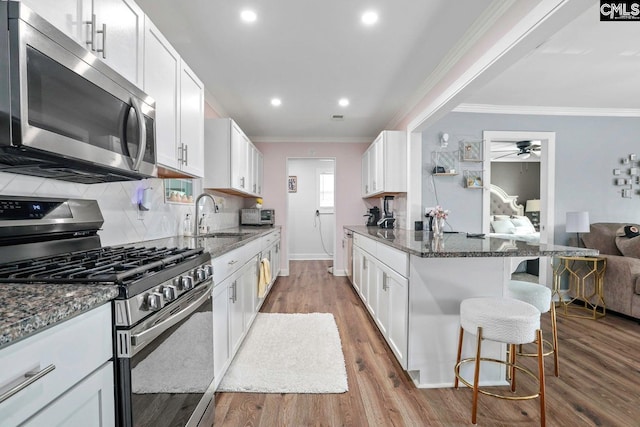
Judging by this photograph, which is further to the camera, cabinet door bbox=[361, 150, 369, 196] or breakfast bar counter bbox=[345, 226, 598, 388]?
cabinet door bbox=[361, 150, 369, 196]

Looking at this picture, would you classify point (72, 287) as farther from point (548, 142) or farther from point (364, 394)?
point (548, 142)

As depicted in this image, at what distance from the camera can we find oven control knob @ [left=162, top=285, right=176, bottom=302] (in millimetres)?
1091

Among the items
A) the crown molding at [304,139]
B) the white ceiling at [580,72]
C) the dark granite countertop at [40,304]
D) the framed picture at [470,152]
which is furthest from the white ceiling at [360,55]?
the dark granite countertop at [40,304]

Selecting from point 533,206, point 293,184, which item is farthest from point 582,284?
point 293,184

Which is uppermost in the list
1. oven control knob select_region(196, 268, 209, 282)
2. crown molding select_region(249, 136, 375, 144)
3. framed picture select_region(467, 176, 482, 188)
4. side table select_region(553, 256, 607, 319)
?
crown molding select_region(249, 136, 375, 144)

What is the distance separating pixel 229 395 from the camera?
1.92 m

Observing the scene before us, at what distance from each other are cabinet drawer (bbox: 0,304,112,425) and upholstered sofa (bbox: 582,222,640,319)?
4.41 meters

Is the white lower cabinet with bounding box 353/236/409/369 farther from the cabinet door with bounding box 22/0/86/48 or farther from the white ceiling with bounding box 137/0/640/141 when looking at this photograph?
the cabinet door with bounding box 22/0/86/48

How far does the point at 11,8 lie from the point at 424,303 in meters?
2.23

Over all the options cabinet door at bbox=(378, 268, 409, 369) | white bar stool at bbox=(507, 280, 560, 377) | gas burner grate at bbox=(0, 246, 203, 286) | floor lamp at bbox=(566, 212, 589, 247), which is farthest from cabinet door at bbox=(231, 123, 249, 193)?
floor lamp at bbox=(566, 212, 589, 247)

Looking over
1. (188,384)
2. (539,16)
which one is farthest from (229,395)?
(539,16)

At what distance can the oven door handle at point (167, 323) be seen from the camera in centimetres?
93

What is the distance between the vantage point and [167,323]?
1118mm

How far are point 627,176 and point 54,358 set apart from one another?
5773 millimetres
